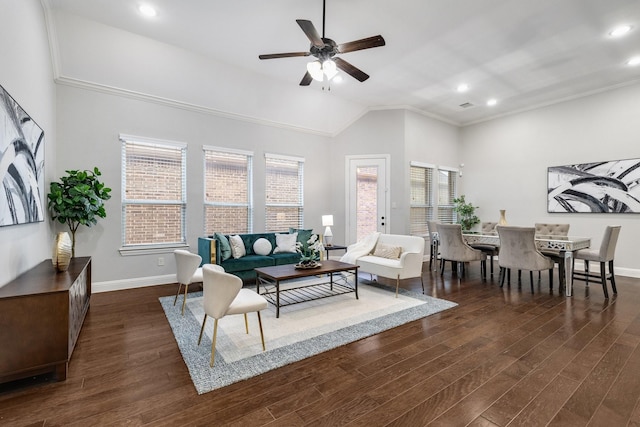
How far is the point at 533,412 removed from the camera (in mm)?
1879

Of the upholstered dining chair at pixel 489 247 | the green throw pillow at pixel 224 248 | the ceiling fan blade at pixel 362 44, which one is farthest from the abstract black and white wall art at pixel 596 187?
the green throw pillow at pixel 224 248

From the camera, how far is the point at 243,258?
16.2ft

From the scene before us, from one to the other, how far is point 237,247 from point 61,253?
7.98 feet

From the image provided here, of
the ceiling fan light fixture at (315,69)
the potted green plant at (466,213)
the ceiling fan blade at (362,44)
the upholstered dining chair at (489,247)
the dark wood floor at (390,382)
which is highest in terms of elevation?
the ceiling fan blade at (362,44)

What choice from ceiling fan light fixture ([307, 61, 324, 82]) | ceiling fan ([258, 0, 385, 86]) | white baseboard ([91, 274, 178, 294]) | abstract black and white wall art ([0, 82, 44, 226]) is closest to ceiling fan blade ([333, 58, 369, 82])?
ceiling fan ([258, 0, 385, 86])

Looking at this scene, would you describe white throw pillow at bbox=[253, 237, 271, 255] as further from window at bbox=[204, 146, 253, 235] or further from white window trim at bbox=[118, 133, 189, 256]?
white window trim at bbox=[118, 133, 189, 256]

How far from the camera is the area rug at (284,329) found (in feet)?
7.90

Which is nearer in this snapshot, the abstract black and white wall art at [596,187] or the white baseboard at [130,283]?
the white baseboard at [130,283]

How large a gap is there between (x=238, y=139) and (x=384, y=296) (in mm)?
3928

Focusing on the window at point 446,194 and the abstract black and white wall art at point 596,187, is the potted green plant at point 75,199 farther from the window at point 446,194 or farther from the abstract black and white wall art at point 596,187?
the abstract black and white wall art at point 596,187

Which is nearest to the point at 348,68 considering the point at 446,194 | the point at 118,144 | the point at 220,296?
the point at 220,296

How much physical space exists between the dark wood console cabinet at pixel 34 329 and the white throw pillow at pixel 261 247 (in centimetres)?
299

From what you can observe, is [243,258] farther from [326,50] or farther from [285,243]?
[326,50]

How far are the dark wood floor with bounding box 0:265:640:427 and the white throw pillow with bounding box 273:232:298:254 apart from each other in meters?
2.42
